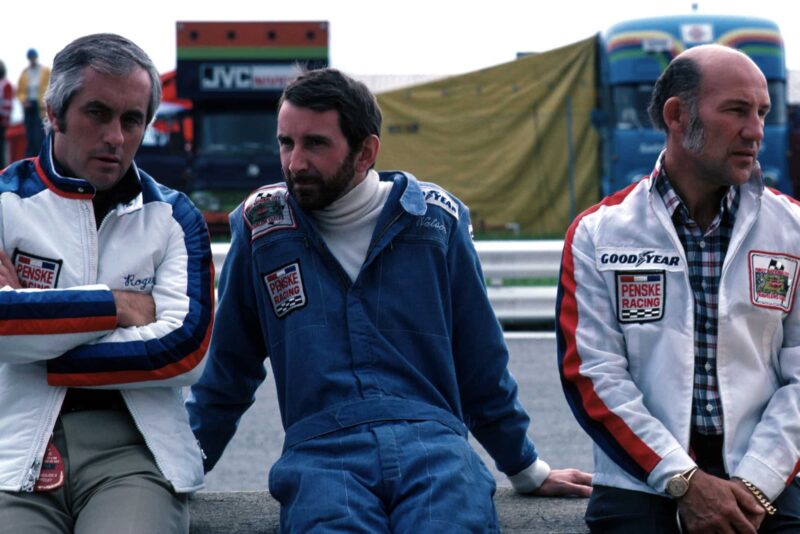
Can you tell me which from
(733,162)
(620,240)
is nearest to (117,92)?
(620,240)

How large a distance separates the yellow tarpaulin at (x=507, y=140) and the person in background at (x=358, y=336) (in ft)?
52.6

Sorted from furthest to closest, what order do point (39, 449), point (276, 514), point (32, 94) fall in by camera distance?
point (32, 94) → point (276, 514) → point (39, 449)

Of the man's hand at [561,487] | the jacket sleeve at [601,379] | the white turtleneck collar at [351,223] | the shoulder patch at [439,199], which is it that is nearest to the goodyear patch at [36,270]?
the white turtleneck collar at [351,223]

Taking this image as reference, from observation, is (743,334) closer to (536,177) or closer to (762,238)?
(762,238)

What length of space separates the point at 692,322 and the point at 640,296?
148 millimetres

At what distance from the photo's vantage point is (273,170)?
17.5 metres

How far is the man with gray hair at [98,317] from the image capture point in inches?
115

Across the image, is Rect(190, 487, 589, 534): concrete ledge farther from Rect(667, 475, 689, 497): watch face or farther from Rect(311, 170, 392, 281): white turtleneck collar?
Rect(311, 170, 392, 281): white turtleneck collar

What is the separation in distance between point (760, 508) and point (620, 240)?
2.52 feet

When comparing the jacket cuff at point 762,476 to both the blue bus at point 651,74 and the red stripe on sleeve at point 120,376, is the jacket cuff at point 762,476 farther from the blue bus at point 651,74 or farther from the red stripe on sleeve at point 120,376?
the blue bus at point 651,74

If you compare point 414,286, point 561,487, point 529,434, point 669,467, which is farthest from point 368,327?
point 529,434

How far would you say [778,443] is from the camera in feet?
9.62

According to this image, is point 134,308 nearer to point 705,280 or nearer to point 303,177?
point 303,177

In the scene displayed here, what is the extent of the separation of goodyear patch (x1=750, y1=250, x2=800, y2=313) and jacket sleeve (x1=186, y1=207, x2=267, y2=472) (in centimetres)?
133
